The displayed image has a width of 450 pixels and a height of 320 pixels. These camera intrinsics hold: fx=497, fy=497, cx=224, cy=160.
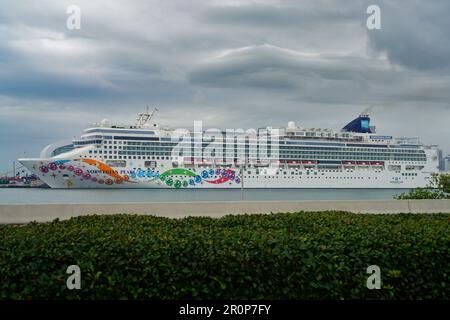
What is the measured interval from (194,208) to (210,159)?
34872 mm

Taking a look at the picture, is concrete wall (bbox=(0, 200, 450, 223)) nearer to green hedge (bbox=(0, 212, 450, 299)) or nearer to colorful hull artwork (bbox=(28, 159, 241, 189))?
green hedge (bbox=(0, 212, 450, 299))

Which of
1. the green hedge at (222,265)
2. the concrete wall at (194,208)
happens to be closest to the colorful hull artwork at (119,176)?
the concrete wall at (194,208)

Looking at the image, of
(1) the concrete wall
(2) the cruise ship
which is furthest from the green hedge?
(2) the cruise ship

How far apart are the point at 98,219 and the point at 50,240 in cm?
187

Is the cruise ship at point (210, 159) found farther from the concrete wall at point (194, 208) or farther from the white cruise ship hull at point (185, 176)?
the concrete wall at point (194, 208)

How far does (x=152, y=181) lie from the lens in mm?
43062

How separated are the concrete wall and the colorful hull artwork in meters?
33.1

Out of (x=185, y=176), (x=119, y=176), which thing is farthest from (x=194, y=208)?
(x=119, y=176)

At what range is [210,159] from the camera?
4428 centimetres

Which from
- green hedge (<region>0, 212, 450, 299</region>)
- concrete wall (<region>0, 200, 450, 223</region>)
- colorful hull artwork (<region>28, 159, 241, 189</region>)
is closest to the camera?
green hedge (<region>0, 212, 450, 299</region>)

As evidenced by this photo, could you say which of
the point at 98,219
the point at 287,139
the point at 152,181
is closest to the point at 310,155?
the point at 287,139

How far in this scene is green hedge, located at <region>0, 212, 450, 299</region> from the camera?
3.99m

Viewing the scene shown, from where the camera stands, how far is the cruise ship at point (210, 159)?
42844 mm
